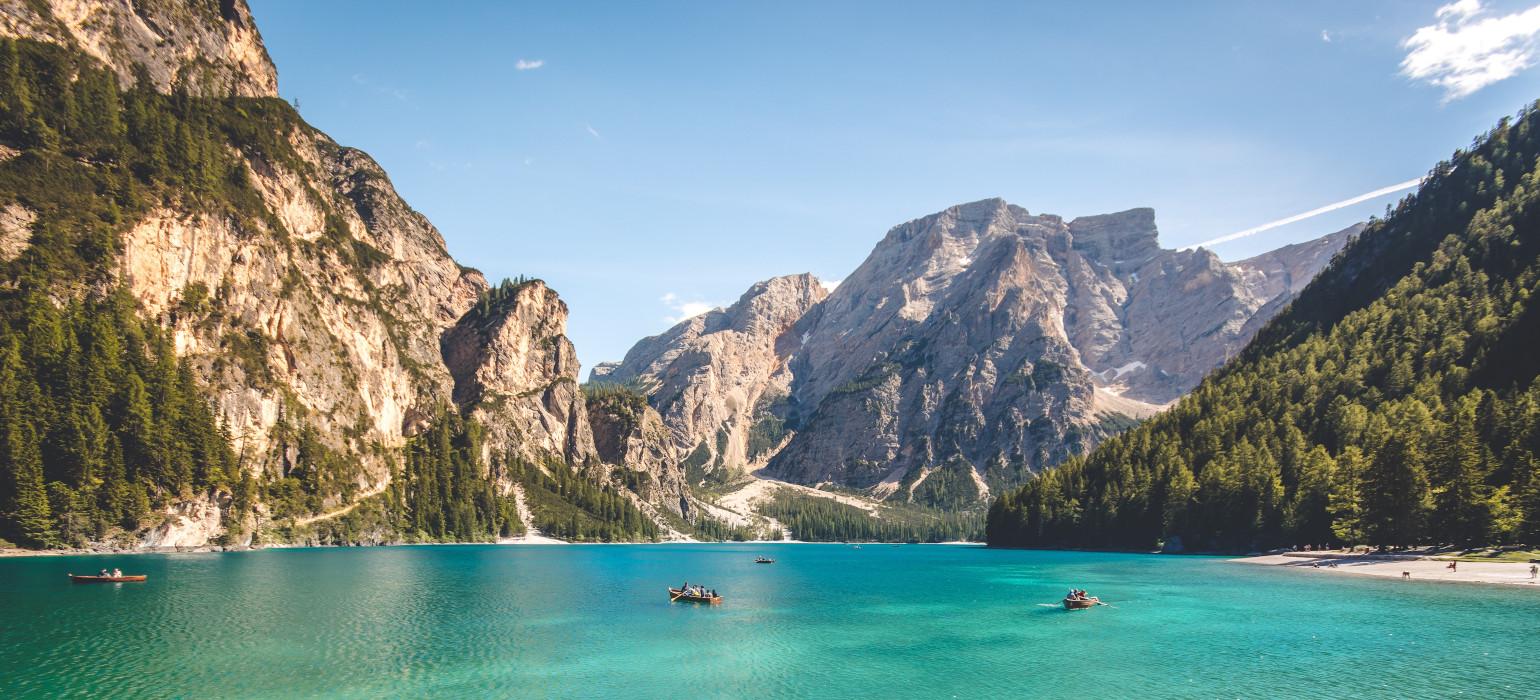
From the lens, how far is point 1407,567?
314ft

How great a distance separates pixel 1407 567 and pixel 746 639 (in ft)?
288

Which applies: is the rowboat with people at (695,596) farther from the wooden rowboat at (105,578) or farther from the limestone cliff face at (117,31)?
the limestone cliff face at (117,31)

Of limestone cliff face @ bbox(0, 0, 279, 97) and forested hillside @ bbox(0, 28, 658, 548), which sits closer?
forested hillside @ bbox(0, 28, 658, 548)

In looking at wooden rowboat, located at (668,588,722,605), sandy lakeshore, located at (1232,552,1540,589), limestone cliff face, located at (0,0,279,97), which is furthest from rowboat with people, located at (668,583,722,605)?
limestone cliff face, located at (0,0,279,97)

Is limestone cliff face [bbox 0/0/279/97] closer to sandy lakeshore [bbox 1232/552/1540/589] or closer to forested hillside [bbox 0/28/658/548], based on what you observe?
forested hillside [bbox 0/28/658/548]

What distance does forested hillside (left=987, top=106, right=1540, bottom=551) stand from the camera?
341 feet

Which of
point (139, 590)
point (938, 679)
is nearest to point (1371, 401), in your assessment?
point (938, 679)

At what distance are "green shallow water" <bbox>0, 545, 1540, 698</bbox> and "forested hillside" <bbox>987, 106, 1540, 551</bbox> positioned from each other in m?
23.5

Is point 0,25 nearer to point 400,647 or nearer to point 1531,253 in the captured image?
point 400,647

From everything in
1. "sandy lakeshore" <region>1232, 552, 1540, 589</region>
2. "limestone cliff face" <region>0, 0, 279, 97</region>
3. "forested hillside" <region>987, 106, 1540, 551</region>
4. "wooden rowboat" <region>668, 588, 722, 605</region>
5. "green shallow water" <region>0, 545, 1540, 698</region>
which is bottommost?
"wooden rowboat" <region>668, 588, 722, 605</region>

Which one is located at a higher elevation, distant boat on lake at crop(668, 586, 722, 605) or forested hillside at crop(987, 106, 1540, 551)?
forested hillside at crop(987, 106, 1540, 551)

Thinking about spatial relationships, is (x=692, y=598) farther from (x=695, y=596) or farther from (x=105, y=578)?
(x=105, y=578)

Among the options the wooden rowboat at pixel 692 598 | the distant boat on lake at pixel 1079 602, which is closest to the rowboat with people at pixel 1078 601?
the distant boat on lake at pixel 1079 602

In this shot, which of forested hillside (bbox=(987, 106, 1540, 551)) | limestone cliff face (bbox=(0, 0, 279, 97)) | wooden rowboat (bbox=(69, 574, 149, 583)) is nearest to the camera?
wooden rowboat (bbox=(69, 574, 149, 583))
